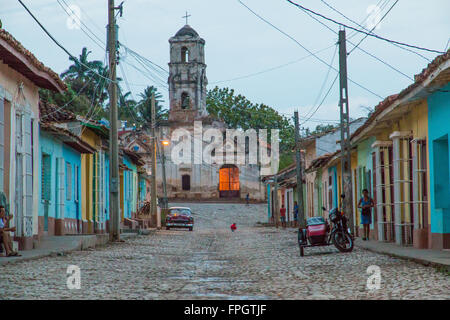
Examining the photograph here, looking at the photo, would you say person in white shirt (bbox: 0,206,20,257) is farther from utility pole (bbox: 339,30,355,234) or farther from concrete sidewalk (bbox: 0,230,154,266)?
utility pole (bbox: 339,30,355,234)

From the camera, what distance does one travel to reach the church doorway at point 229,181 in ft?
255

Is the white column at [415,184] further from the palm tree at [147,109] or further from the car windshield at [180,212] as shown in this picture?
the palm tree at [147,109]

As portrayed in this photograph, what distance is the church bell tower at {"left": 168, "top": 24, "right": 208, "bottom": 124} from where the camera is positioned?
230ft

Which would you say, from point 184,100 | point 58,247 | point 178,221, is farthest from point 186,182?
point 58,247

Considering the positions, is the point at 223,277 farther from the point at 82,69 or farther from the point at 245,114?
the point at 245,114

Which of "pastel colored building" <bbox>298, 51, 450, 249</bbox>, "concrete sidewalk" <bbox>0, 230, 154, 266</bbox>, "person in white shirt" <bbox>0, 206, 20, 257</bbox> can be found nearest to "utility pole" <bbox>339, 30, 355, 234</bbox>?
"pastel colored building" <bbox>298, 51, 450, 249</bbox>

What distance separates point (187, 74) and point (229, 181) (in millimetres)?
12897

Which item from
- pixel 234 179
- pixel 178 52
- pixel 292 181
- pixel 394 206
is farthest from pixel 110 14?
pixel 234 179

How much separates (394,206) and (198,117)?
5395cm

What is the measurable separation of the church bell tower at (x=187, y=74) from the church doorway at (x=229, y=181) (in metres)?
6.88

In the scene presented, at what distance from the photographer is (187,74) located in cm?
7112

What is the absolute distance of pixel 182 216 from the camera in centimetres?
4116

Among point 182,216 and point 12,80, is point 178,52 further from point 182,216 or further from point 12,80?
point 12,80

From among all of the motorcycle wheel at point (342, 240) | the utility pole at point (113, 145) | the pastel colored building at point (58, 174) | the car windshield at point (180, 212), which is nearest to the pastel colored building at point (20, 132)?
the pastel colored building at point (58, 174)
